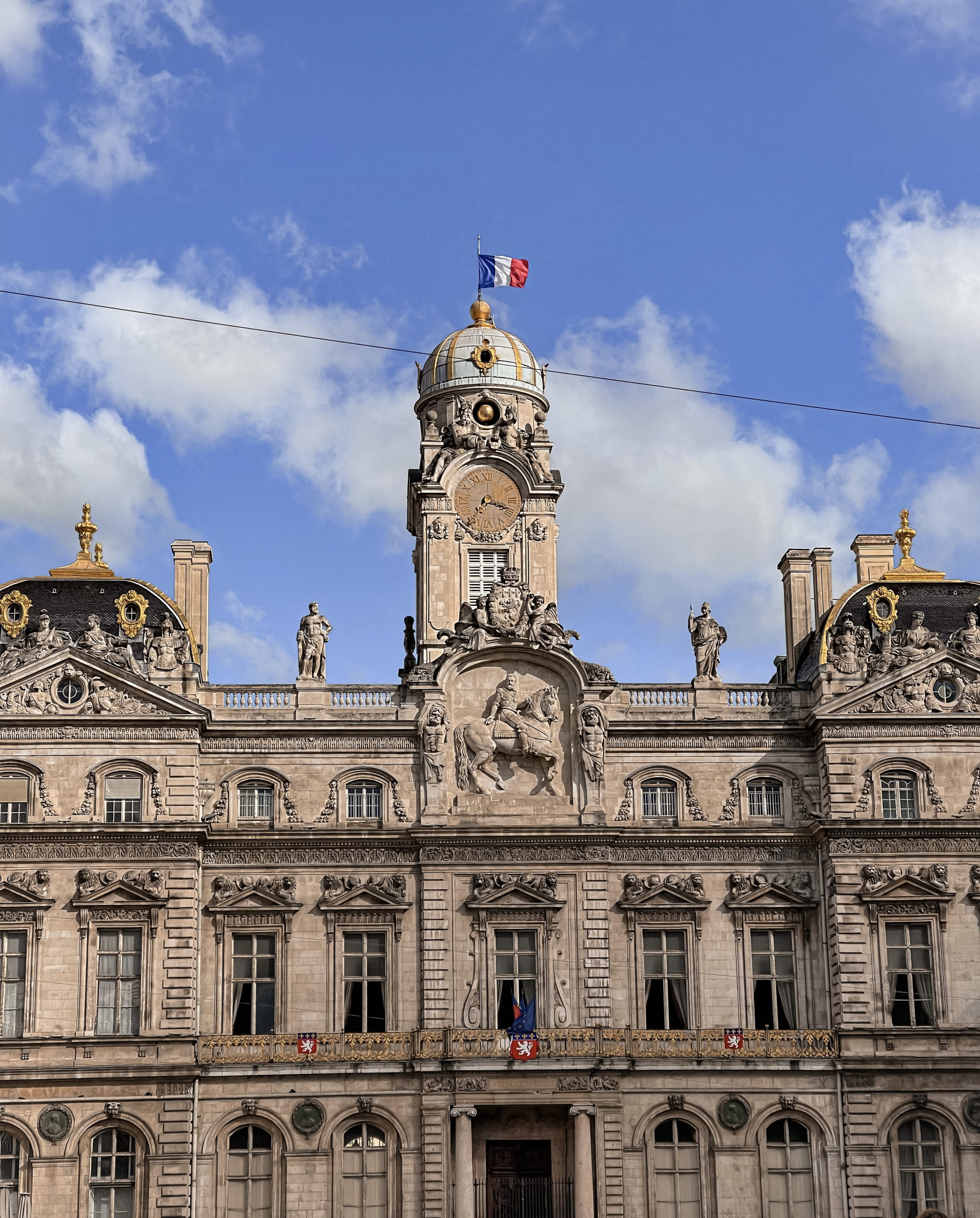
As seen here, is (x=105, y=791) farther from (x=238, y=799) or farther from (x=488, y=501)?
(x=488, y=501)

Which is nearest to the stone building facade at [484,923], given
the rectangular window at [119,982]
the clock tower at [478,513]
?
the rectangular window at [119,982]

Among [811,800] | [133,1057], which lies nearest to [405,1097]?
[133,1057]

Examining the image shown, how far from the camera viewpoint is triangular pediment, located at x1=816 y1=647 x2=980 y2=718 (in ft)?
194

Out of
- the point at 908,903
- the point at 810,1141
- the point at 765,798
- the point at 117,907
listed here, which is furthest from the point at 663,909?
the point at 117,907

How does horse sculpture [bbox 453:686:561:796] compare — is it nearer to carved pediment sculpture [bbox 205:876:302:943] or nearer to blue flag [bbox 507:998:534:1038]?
carved pediment sculpture [bbox 205:876:302:943]

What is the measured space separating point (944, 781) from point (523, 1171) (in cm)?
1710

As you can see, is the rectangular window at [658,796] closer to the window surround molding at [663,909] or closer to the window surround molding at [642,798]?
the window surround molding at [642,798]

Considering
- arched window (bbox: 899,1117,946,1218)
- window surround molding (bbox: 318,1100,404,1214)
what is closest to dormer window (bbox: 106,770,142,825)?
window surround molding (bbox: 318,1100,404,1214)

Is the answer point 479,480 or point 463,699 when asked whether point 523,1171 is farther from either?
point 479,480

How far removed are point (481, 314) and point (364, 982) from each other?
971 inches

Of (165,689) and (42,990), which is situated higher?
(165,689)

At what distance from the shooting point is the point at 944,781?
5891 cm

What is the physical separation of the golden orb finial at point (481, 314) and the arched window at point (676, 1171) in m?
28.4

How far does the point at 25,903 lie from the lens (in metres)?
55.8
